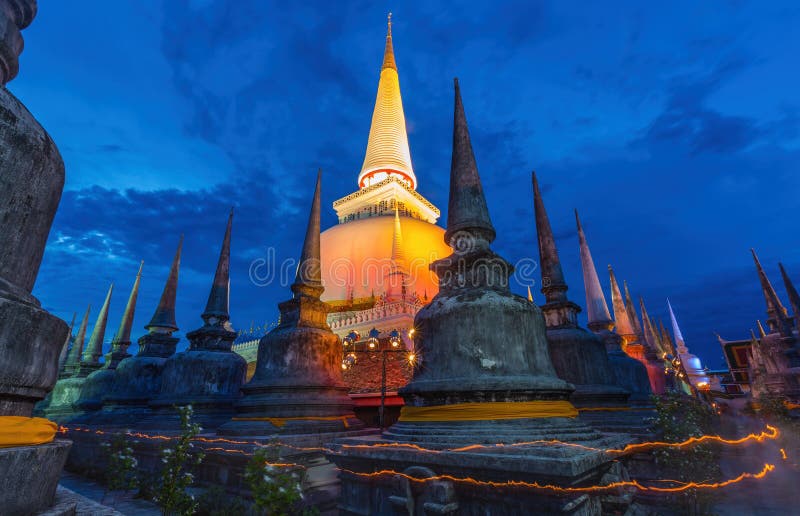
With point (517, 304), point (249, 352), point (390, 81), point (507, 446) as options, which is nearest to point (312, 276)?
point (517, 304)

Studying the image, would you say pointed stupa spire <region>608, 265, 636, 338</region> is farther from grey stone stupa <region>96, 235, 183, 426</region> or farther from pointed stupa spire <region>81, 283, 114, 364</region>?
pointed stupa spire <region>81, 283, 114, 364</region>

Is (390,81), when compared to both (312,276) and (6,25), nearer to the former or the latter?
(312,276)

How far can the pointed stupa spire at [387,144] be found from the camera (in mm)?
38000

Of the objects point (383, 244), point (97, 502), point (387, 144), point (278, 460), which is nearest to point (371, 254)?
point (383, 244)

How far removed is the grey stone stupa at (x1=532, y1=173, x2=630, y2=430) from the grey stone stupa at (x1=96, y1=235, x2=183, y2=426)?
33.9 feet

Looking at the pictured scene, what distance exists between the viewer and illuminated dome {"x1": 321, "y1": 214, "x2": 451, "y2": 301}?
3066 cm

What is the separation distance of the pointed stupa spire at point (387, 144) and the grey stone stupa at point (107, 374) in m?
27.4

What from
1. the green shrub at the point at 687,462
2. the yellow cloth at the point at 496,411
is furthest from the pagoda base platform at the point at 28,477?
the green shrub at the point at 687,462

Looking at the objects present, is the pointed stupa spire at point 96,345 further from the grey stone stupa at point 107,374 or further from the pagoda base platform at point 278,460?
the pagoda base platform at point 278,460

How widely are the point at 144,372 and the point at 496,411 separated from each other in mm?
11335

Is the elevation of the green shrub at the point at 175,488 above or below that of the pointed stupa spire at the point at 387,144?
below

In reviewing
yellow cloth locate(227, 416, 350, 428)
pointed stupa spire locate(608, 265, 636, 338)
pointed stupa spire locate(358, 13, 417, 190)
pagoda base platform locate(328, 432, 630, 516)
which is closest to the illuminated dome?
pointed stupa spire locate(358, 13, 417, 190)

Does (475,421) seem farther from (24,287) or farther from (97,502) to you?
(24,287)

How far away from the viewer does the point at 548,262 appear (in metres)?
7.96
